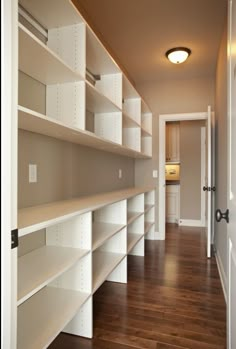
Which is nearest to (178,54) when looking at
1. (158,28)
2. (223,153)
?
(158,28)

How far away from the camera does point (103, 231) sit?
7.34ft

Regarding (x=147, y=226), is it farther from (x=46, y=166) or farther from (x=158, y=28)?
(x=158, y=28)

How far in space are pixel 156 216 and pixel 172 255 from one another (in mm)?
955

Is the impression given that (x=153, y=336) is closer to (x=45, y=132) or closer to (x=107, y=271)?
(x=107, y=271)

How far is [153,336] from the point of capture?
1.77m

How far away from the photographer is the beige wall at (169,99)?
4.21m

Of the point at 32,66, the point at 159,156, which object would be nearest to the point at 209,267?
the point at 159,156

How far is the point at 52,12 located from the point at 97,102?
814 millimetres

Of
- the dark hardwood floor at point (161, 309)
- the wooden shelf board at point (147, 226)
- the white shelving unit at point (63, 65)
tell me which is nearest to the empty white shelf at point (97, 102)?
the white shelving unit at point (63, 65)

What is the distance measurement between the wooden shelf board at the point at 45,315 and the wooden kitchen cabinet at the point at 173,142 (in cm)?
486

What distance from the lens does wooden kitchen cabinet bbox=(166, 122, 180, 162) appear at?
6.06m

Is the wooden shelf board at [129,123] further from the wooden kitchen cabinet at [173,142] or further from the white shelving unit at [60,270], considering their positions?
the wooden kitchen cabinet at [173,142]

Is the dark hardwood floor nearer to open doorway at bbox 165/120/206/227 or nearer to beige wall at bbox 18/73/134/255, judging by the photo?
beige wall at bbox 18/73/134/255

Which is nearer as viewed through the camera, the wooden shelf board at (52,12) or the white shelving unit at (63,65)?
the white shelving unit at (63,65)
